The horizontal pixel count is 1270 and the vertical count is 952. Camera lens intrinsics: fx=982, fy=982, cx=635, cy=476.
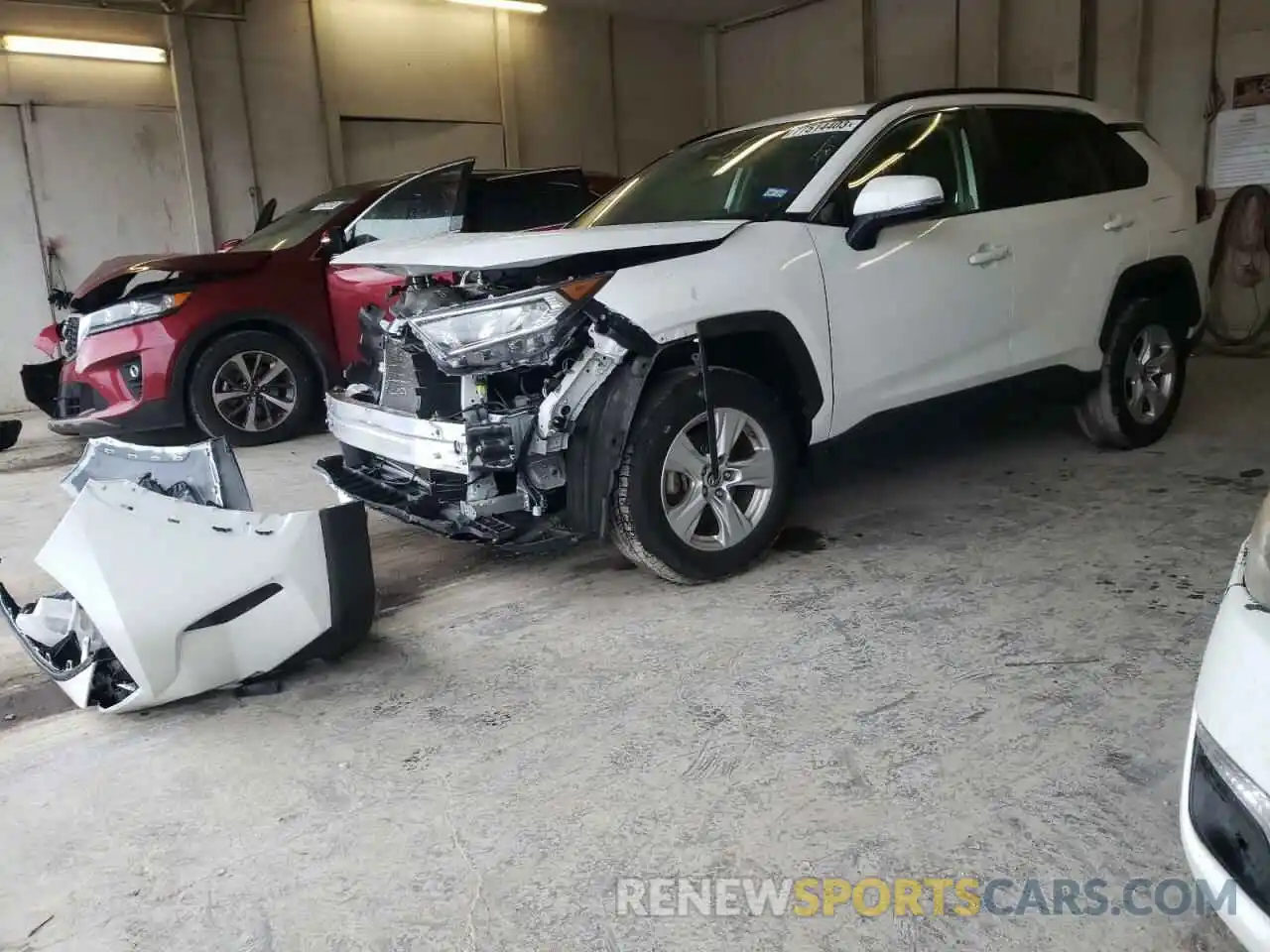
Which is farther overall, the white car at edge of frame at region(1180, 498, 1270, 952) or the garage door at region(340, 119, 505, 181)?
the garage door at region(340, 119, 505, 181)

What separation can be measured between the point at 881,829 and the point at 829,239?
85.2 inches

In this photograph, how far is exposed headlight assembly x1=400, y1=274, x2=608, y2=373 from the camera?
9.75 feet

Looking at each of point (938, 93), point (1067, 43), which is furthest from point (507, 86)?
point (938, 93)

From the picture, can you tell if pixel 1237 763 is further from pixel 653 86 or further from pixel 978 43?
pixel 653 86

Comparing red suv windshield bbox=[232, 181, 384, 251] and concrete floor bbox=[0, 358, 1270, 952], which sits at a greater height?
red suv windshield bbox=[232, 181, 384, 251]

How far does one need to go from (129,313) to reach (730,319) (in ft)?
13.6

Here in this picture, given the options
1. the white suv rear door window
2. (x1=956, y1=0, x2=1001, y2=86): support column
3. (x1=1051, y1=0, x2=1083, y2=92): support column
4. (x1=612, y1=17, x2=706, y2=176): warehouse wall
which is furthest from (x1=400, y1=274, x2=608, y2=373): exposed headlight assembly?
(x1=612, y1=17, x2=706, y2=176): warehouse wall

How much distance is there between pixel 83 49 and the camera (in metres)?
8.78

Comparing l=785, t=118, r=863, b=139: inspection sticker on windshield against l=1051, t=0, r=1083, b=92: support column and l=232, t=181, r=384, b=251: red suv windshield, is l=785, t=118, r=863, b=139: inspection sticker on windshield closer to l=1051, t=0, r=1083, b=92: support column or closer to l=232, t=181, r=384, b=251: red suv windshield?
l=232, t=181, r=384, b=251: red suv windshield

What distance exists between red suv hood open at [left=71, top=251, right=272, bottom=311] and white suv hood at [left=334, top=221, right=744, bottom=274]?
295 centimetres

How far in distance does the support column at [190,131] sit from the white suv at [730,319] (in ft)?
21.1

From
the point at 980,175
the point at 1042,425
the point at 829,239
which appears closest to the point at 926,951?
the point at 829,239

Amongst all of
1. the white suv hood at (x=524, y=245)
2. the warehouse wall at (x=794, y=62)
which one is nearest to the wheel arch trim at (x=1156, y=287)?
the white suv hood at (x=524, y=245)

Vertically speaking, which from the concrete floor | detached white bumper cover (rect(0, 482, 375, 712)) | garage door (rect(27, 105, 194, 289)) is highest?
garage door (rect(27, 105, 194, 289))
